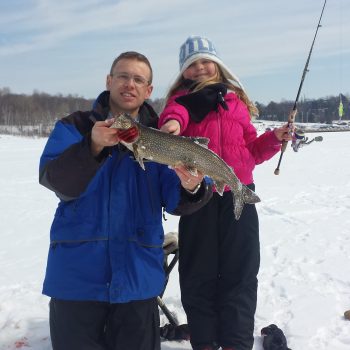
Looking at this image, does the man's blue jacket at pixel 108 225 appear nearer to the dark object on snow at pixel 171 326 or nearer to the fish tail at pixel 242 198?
the fish tail at pixel 242 198

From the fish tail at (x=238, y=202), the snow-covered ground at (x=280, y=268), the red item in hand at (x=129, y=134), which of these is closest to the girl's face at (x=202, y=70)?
the fish tail at (x=238, y=202)

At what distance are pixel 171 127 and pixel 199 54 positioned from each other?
0.91 m

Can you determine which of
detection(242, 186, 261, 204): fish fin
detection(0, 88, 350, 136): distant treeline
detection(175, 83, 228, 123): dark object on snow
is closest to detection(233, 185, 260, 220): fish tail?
detection(242, 186, 261, 204): fish fin

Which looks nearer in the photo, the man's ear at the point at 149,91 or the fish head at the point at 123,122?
the fish head at the point at 123,122

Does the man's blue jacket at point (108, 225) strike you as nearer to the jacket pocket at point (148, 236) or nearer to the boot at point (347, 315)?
the jacket pocket at point (148, 236)

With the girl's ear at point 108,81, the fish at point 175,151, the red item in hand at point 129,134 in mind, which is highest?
the girl's ear at point 108,81

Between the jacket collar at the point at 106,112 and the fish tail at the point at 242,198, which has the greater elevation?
the jacket collar at the point at 106,112

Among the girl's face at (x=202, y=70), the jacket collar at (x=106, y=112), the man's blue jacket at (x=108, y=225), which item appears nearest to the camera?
the man's blue jacket at (x=108, y=225)

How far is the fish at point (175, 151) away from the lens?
2.63 meters

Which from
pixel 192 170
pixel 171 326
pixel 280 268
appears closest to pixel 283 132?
pixel 192 170

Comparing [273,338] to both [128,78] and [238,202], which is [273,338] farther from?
[128,78]

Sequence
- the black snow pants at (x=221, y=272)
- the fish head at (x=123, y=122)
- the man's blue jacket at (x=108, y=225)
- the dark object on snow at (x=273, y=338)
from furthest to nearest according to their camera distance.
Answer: the dark object on snow at (x=273, y=338) < the black snow pants at (x=221, y=272) < the man's blue jacket at (x=108, y=225) < the fish head at (x=123, y=122)

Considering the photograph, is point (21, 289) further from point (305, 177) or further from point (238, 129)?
point (305, 177)

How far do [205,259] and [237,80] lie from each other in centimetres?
167
